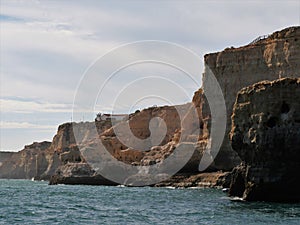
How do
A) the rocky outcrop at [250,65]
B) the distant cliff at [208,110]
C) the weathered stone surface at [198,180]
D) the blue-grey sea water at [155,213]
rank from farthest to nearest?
1. the distant cliff at [208,110]
2. the rocky outcrop at [250,65]
3. the weathered stone surface at [198,180]
4. the blue-grey sea water at [155,213]

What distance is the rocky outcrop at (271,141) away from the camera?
37.8 m

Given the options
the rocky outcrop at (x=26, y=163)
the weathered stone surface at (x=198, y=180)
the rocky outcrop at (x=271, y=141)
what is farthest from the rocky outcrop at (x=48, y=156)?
the rocky outcrop at (x=271, y=141)

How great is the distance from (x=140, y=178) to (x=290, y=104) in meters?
40.9

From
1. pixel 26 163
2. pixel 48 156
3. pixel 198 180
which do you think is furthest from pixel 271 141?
pixel 26 163

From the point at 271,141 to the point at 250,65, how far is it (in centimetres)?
3919

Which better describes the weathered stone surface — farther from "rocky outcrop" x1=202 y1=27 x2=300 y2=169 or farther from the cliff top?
the cliff top

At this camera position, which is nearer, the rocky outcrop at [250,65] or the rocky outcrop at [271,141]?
the rocky outcrop at [271,141]

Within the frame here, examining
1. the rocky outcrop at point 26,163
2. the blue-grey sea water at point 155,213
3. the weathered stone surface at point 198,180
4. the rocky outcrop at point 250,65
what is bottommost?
the blue-grey sea water at point 155,213

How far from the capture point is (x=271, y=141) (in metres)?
38.1

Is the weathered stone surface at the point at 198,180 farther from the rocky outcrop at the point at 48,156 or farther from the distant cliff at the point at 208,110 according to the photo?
the rocky outcrop at the point at 48,156

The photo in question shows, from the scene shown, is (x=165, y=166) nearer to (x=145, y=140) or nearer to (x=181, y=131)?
(x=181, y=131)

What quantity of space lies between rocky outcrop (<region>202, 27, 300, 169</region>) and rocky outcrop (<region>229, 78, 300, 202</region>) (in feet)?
103

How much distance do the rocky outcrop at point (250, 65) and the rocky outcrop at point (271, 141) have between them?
3154cm

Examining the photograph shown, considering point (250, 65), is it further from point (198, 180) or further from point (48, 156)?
point (48, 156)
